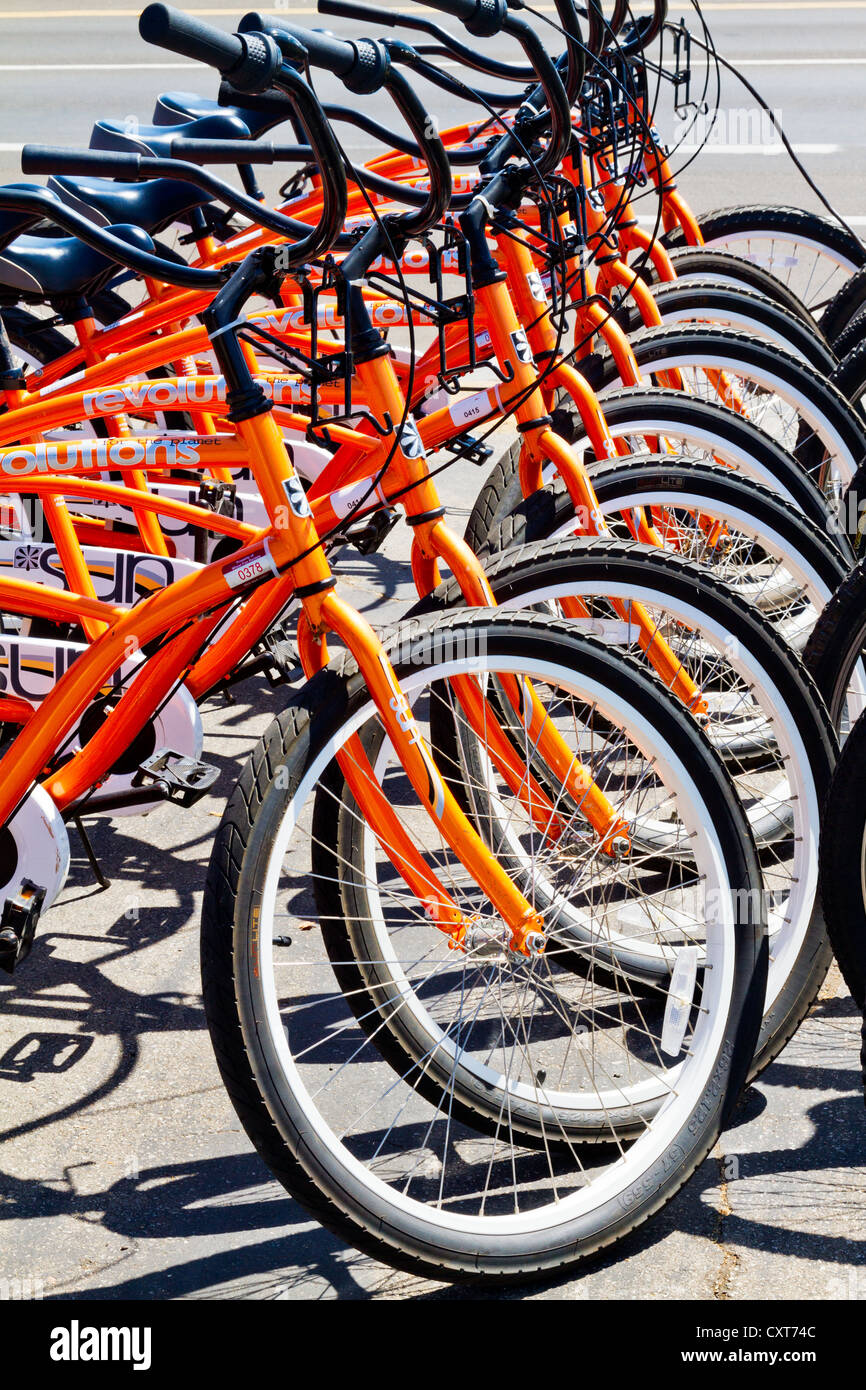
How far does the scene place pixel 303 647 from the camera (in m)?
2.58

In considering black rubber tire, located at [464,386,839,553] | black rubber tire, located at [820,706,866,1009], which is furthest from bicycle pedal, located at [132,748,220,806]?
black rubber tire, located at [820,706,866,1009]

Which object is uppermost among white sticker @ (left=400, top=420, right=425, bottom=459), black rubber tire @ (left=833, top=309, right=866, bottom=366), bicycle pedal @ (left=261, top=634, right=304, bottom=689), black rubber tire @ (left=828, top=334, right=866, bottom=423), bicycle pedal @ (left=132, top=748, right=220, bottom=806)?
black rubber tire @ (left=833, top=309, right=866, bottom=366)

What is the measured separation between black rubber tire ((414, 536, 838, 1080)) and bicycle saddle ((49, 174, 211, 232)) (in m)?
1.45

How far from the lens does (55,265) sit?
3561 mm

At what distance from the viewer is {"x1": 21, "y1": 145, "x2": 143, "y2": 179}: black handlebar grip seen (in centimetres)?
273

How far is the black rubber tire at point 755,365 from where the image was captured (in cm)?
390

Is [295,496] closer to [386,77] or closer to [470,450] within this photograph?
[470,450]

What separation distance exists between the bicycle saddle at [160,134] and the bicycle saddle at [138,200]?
0.08 m

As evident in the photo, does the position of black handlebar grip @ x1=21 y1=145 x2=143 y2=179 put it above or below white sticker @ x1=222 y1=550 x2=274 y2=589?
above

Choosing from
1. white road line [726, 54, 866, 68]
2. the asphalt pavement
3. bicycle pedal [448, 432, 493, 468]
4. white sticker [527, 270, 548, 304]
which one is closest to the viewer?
the asphalt pavement

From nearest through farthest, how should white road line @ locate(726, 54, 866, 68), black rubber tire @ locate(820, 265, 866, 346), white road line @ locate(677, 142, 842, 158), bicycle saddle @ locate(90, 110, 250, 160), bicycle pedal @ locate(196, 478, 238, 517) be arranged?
bicycle saddle @ locate(90, 110, 250, 160) < bicycle pedal @ locate(196, 478, 238, 517) < black rubber tire @ locate(820, 265, 866, 346) < white road line @ locate(677, 142, 842, 158) < white road line @ locate(726, 54, 866, 68)

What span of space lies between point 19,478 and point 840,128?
992cm

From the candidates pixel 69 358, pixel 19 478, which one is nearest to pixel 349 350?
pixel 19 478

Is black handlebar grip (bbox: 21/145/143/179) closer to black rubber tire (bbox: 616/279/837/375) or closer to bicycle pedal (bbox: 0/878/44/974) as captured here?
bicycle pedal (bbox: 0/878/44/974)
